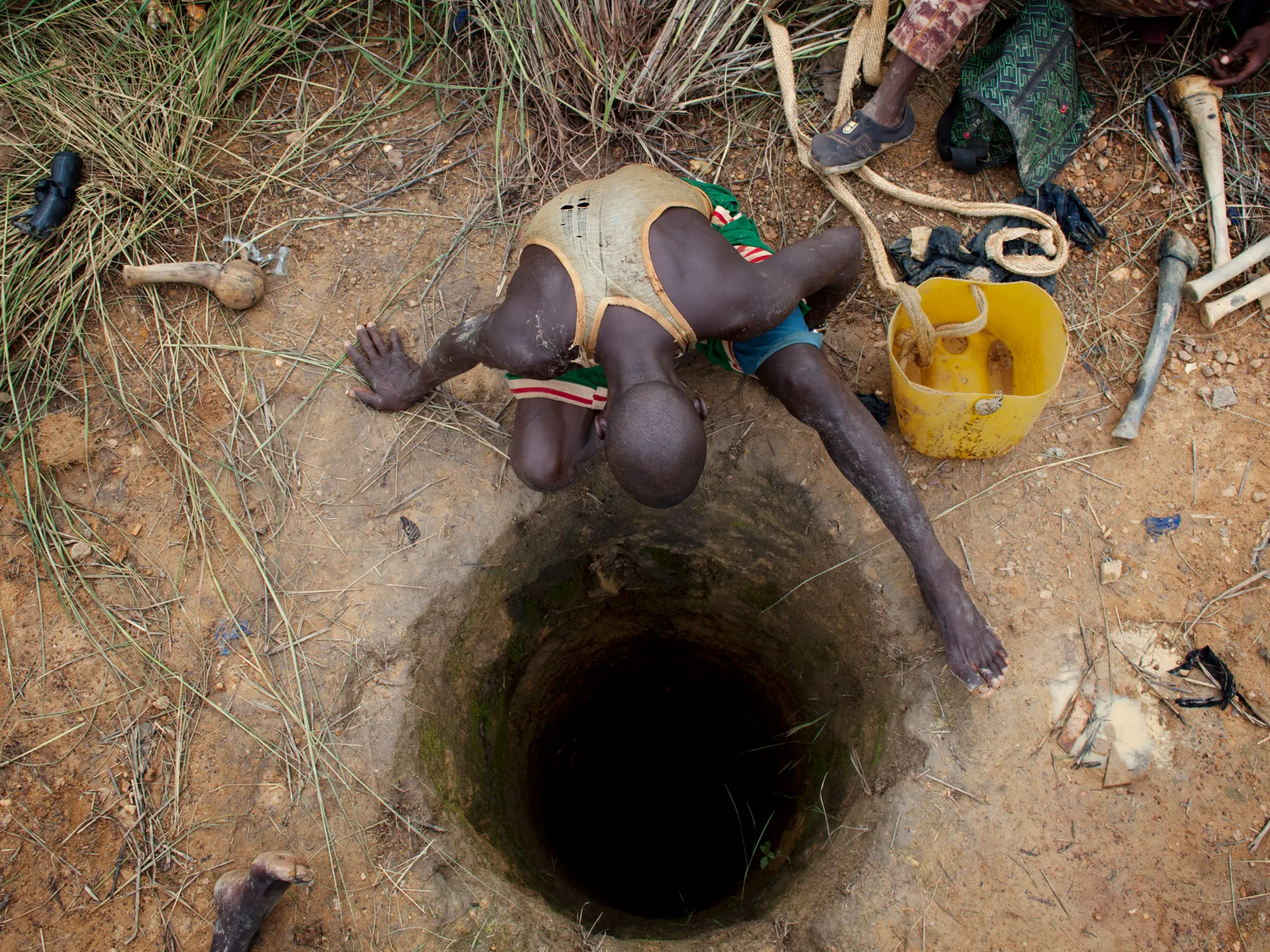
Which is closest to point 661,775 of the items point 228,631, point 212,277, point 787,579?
point 787,579

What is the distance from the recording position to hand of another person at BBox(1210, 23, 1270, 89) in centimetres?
248

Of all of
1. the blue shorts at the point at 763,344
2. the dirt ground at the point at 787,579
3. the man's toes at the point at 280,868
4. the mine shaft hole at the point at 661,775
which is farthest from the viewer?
the mine shaft hole at the point at 661,775

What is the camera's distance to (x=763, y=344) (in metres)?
2.14

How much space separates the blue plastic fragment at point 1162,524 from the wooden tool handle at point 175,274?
10.1ft

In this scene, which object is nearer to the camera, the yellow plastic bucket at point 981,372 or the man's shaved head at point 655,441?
the man's shaved head at point 655,441

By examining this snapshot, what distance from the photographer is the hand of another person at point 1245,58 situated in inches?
97.7

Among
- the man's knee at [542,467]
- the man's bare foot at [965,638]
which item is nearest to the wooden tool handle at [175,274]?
the man's knee at [542,467]

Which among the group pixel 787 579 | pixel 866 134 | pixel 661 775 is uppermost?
pixel 866 134

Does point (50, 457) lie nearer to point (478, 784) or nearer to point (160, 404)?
point (160, 404)

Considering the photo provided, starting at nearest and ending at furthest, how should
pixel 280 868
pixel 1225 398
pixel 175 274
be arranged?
1. pixel 280 868
2. pixel 1225 398
3. pixel 175 274

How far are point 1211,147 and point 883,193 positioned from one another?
108cm

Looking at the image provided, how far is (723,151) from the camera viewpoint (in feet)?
8.98

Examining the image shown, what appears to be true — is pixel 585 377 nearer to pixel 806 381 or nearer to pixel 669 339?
Result: pixel 669 339

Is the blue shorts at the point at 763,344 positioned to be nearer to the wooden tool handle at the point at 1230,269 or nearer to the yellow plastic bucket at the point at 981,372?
the yellow plastic bucket at the point at 981,372
